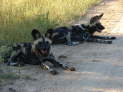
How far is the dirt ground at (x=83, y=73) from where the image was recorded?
17.3ft

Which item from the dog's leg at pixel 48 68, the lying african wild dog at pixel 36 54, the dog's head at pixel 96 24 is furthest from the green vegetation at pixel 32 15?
the dog's leg at pixel 48 68

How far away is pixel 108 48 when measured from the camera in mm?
7613

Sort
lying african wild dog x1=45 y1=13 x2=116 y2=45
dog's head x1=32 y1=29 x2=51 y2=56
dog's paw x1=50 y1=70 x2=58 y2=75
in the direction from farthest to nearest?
lying african wild dog x1=45 y1=13 x2=116 y2=45 < dog's head x1=32 y1=29 x2=51 y2=56 < dog's paw x1=50 y1=70 x2=58 y2=75

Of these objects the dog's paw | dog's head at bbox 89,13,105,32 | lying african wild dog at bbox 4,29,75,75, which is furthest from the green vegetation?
the dog's paw

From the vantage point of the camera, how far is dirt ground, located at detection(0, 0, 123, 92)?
5.26 m

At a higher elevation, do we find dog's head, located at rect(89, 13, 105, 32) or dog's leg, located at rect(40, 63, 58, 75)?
dog's head, located at rect(89, 13, 105, 32)

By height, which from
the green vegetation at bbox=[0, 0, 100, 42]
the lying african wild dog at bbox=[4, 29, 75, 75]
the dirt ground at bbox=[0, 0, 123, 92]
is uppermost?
the green vegetation at bbox=[0, 0, 100, 42]

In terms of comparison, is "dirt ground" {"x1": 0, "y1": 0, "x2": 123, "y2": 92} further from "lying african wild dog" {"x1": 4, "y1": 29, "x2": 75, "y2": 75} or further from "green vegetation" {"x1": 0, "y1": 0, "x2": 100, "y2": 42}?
"green vegetation" {"x1": 0, "y1": 0, "x2": 100, "y2": 42}

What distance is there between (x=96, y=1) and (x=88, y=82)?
8.24 meters

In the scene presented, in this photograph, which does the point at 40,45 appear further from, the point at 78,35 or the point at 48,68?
the point at 78,35

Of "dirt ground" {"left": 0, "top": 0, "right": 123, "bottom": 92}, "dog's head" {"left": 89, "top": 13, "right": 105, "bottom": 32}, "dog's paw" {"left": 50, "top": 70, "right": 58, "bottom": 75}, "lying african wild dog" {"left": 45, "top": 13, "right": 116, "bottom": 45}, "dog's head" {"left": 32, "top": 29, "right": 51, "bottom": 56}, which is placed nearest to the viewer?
"dirt ground" {"left": 0, "top": 0, "right": 123, "bottom": 92}

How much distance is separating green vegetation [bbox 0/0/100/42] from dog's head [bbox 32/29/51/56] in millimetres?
1646

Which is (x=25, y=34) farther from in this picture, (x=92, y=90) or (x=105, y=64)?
(x=92, y=90)

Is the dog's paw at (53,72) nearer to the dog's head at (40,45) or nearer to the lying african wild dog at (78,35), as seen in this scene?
the dog's head at (40,45)
